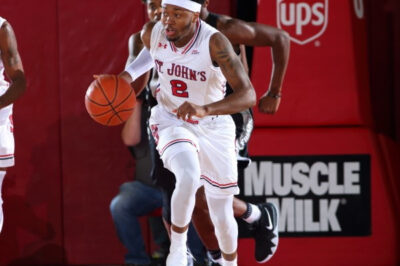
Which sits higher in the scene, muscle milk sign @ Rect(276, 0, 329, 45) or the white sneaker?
muscle milk sign @ Rect(276, 0, 329, 45)

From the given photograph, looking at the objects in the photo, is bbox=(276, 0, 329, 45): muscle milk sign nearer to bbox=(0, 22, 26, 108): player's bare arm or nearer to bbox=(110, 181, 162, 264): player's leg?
bbox=(110, 181, 162, 264): player's leg

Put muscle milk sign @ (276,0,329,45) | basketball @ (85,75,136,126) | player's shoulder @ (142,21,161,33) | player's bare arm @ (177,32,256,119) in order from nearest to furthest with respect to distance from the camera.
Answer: player's bare arm @ (177,32,256,119) → basketball @ (85,75,136,126) → player's shoulder @ (142,21,161,33) → muscle milk sign @ (276,0,329,45)

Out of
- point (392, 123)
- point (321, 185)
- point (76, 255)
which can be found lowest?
point (76, 255)

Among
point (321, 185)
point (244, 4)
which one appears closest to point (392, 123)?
point (321, 185)

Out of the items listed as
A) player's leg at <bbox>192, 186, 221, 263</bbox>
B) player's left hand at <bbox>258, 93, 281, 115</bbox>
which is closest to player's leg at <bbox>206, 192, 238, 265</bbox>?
player's leg at <bbox>192, 186, 221, 263</bbox>

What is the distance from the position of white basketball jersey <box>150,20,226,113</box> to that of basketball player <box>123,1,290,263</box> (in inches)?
16.9

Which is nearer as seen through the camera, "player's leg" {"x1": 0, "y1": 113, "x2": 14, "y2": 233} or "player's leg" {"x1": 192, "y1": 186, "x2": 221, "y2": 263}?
"player's leg" {"x1": 0, "y1": 113, "x2": 14, "y2": 233}

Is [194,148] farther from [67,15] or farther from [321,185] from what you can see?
[67,15]

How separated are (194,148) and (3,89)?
124cm

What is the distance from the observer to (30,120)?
228 inches

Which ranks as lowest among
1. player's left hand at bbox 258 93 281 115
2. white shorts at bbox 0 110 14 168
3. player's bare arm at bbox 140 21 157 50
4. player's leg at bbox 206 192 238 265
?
player's leg at bbox 206 192 238 265

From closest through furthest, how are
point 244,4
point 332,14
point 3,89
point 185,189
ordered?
point 185,189 < point 3,89 < point 332,14 < point 244,4

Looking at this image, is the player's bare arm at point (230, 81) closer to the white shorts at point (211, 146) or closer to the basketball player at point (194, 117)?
the basketball player at point (194, 117)

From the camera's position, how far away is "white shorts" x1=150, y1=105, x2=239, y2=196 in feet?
15.0
